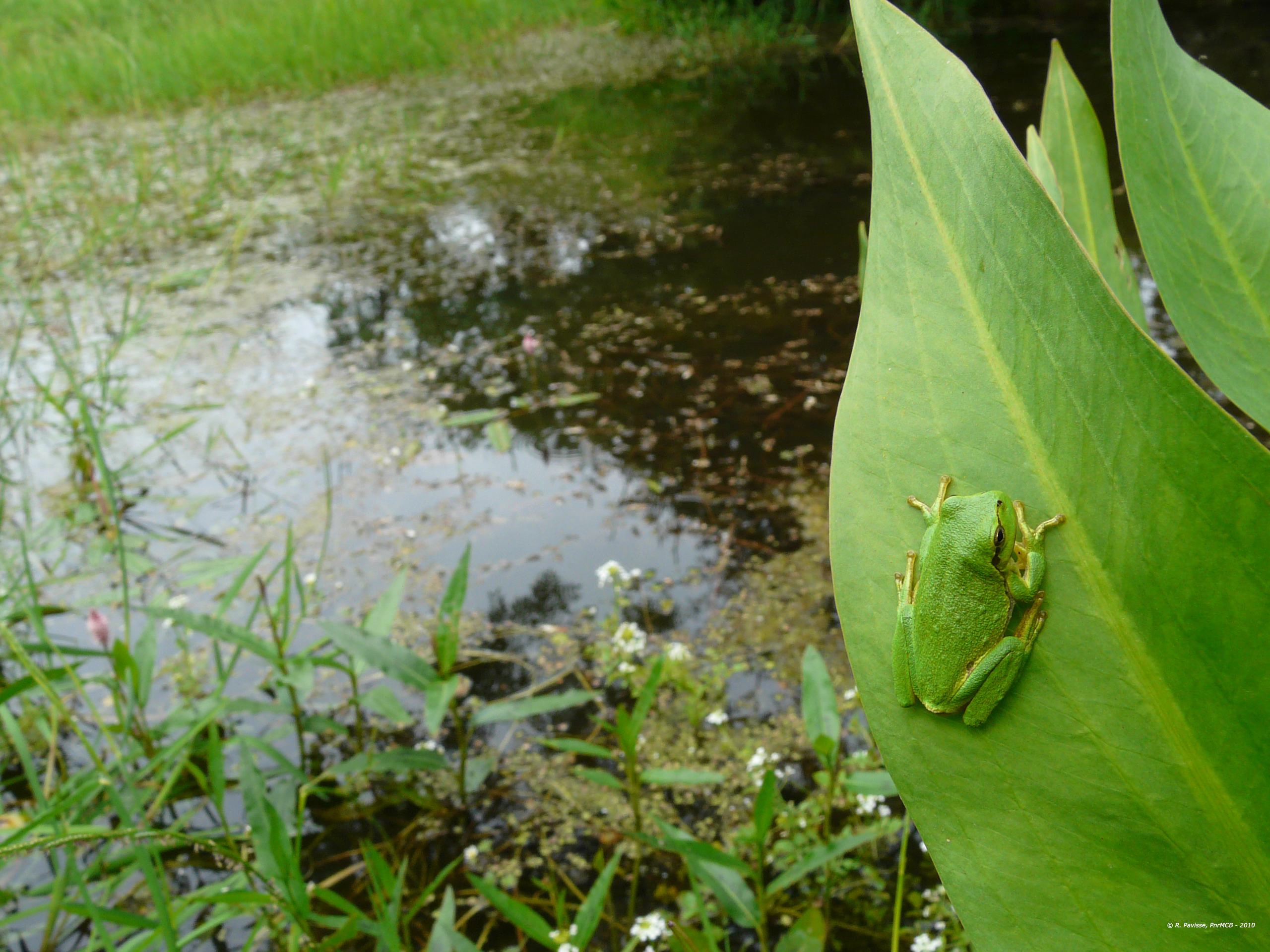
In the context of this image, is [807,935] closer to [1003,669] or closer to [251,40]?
[1003,669]

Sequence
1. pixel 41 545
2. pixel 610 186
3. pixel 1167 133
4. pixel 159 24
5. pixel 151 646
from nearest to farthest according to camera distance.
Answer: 1. pixel 1167 133
2. pixel 151 646
3. pixel 41 545
4. pixel 610 186
5. pixel 159 24

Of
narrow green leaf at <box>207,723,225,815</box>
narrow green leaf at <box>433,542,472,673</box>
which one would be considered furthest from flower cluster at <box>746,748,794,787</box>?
narrow green leaf at <box>207,723,225,815</box>

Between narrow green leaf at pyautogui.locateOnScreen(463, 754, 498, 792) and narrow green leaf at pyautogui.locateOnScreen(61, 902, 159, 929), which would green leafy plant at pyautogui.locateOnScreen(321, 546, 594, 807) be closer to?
narrow green leaf at pyautogui.locateOnScreen(463, 754, 498, 792)

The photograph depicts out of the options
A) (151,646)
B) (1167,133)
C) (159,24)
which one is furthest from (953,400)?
(159,24)

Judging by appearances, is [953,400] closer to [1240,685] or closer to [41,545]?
[1240,685]

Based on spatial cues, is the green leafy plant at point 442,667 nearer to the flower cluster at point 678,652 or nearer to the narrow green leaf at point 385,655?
the narrow green leaf at point 385,655

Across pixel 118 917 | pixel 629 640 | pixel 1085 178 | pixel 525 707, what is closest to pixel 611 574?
pixel 629 640

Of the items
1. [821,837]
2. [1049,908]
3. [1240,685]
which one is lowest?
[821,837]

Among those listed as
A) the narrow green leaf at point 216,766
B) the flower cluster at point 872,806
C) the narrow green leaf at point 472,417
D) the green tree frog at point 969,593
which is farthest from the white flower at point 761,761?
the narrow green leaf at point 472,417
